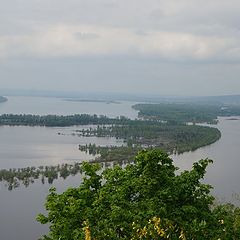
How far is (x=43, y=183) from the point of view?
2550 cm

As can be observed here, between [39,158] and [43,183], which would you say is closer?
[43,183]

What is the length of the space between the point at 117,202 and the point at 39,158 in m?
27.7

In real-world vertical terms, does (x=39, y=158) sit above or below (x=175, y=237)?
below

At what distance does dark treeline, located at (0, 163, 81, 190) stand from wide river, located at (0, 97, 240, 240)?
1.82ft

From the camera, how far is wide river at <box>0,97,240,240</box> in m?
18.1

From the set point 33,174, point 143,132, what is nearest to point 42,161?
point 33,174

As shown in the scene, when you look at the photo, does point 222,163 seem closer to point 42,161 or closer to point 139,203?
point 42,161

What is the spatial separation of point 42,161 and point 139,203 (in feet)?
86.7

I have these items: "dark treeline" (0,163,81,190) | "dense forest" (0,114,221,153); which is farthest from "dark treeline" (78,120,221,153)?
"dark treeline" (0,163,81,190)

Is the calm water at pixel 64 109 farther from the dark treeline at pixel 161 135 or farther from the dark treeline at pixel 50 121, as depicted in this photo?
the dark treeline at pixel 161 135

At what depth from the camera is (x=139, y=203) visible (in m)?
6.25

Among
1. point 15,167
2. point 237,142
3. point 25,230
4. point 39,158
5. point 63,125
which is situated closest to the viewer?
point 25,230

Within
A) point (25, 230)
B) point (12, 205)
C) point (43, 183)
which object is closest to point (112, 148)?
point (43, 183)

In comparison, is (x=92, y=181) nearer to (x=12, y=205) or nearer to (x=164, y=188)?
(x=164, y=188)
